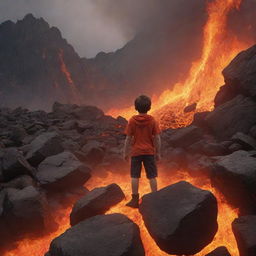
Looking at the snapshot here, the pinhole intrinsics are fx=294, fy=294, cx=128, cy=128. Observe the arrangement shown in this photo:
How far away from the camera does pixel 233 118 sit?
406 inches

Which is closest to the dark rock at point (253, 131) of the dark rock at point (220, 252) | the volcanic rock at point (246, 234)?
the volcanic rock at point (246, 234)

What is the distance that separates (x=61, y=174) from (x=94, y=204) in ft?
6.32

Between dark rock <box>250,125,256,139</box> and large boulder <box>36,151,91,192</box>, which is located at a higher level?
large boulder <box>36,151,91,192</box>

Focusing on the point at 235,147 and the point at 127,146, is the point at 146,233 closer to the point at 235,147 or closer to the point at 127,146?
the point at 127,146

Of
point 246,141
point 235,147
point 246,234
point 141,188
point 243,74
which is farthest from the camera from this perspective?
point 243,74

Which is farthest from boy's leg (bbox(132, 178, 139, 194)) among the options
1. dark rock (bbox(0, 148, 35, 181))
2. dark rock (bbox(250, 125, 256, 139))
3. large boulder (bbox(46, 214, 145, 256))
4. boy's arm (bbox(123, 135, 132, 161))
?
dark rock (bbox(250, 125, 256, 139))

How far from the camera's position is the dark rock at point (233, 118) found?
9992mm

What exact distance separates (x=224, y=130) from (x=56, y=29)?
89.6m

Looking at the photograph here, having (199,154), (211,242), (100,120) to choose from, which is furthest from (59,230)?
(100,120)

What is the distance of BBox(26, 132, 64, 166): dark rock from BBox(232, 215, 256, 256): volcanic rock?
5812mm

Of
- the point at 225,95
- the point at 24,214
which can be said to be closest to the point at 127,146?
the point at 24,214

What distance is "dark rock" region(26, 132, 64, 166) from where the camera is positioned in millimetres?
8680

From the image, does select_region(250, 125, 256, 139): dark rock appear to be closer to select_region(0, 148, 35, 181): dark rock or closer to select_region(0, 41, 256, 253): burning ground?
select_region(0, 41, 256, 253): burning ground

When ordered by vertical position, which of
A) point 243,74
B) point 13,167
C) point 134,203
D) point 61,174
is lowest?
point 134,203
